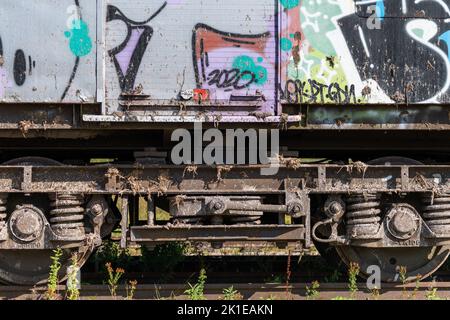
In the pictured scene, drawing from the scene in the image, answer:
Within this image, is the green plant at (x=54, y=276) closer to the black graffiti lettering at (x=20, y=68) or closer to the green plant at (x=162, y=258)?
the green plant at (x=162, y=258)

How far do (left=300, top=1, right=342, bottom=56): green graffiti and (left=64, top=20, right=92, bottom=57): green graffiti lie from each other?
2233 mm

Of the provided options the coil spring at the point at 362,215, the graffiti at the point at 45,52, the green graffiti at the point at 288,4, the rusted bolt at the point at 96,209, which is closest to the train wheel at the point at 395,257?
the coil spring at the point at 362,215

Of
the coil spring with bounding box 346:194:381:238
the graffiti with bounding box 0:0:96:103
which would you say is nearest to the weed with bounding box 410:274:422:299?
the coil spring with bounding box 346:194:381:238

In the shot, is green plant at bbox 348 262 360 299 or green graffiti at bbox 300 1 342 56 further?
green plant at bbox 348 262 360 299

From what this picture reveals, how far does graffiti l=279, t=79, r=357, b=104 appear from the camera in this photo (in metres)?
6.91

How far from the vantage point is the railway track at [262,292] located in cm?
731

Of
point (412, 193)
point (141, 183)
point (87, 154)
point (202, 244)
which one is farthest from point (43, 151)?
point (412, 193)

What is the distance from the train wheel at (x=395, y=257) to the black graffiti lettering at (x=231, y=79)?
1800mm

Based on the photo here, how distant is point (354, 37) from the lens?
7.01 meters

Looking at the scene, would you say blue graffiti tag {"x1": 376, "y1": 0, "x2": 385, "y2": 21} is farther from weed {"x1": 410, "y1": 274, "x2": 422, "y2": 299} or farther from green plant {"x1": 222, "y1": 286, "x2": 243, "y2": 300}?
green plant {"x1": 222, "y1": 286, "x2": 243, "y2": 300}

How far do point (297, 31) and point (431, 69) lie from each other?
148 cm

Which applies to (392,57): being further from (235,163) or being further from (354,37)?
(235,163)

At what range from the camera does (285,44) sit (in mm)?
6914

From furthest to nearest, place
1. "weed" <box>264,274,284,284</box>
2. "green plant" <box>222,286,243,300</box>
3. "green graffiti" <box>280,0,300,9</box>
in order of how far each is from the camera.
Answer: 1. "weed" <box>264,274,284,284</box>
2. "green plant" <box>222,286,243,300</box>
3. "green graffiti" <box>280,0,300,9</box>
